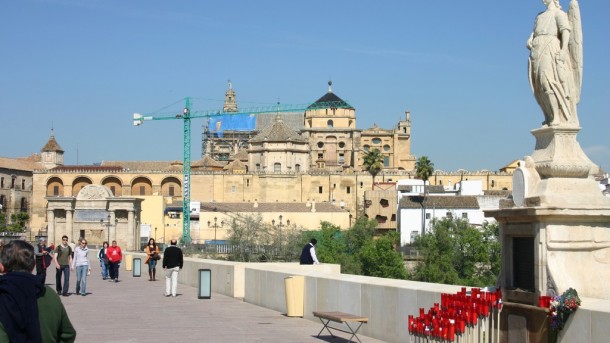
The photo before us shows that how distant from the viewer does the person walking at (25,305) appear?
18.4ft

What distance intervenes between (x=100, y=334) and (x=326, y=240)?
218 feet

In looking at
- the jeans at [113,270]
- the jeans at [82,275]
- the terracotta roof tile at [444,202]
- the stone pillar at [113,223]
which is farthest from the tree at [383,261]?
the jeans at [82,275]

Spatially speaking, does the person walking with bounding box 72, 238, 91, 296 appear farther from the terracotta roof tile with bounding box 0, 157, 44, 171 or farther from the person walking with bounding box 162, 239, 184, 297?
the terracotta roof tile with bounding box 0, 157, 44, 171

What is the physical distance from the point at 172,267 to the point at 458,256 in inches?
1963

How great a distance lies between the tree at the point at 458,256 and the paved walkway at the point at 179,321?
149 feet

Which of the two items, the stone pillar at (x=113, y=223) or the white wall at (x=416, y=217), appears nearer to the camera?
the stone pillar at (x=113, y=223)

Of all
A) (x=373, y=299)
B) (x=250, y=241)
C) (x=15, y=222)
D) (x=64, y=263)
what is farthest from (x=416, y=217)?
(x=373, y=299)

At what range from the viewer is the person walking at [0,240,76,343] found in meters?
5.61

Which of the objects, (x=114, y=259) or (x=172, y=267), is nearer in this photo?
(x=172, y=267)

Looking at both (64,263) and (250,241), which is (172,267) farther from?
(250,241)

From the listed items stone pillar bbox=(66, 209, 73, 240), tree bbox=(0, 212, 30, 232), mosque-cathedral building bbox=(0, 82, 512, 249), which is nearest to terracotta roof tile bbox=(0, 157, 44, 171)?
mosque-cathedral building bbox=(0, 82, 512, 249)

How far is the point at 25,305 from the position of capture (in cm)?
569

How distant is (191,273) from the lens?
A: 26.5 metres

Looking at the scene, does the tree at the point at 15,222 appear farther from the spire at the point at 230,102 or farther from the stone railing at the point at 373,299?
the stone railing at the point at 373,299
